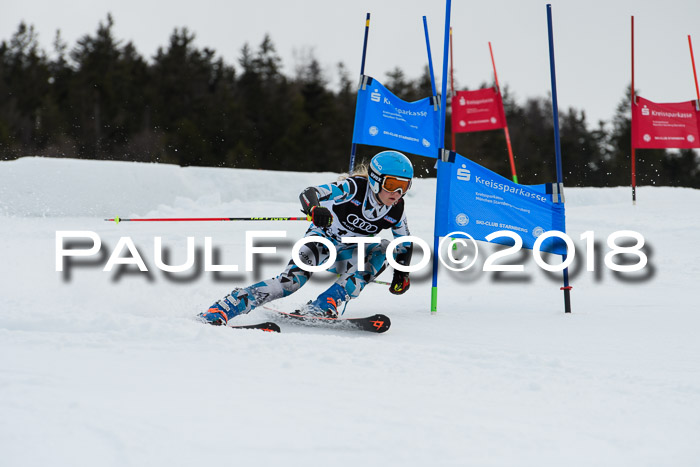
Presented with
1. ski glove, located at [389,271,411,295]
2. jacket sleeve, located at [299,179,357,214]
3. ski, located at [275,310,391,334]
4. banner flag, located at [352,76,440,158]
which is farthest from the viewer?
banner flag, located at [352,76,440,158]

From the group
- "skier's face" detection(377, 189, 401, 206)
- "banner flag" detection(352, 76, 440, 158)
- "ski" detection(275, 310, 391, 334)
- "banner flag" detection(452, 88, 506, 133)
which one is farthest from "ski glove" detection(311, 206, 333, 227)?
"banner flag" detection(452, 88, 506, 133)

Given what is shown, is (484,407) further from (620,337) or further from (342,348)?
(620,337)

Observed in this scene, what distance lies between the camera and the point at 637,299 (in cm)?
554

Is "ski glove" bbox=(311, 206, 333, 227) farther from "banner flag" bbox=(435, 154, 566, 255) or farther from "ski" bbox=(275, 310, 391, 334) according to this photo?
"banner flag" bbox=(435, 154, 566, 255)

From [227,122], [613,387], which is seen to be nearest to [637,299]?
[613,387]

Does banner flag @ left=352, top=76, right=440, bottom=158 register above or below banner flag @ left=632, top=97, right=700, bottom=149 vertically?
below

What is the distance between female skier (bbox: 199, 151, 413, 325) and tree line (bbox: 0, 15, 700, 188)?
22951 mm

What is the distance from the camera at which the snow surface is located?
1.89m

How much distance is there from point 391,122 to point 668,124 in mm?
6767

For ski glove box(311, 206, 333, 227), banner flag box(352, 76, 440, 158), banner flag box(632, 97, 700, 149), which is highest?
banner flag box(632, 97, 700, 149)

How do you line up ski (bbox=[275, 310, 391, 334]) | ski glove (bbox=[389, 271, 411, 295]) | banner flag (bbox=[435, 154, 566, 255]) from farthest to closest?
banner flag (bbox=[435, 154, 566, 255]) → ski glove (bbox=[389, 271, 411, 295]) → ski (bbox=[275, 310, 391, 334])

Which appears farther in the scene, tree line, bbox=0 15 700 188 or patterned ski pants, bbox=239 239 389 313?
tree line, bbox=0 15 700 188

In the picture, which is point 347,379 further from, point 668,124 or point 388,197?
point 668,124

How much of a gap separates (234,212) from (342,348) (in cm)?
778
